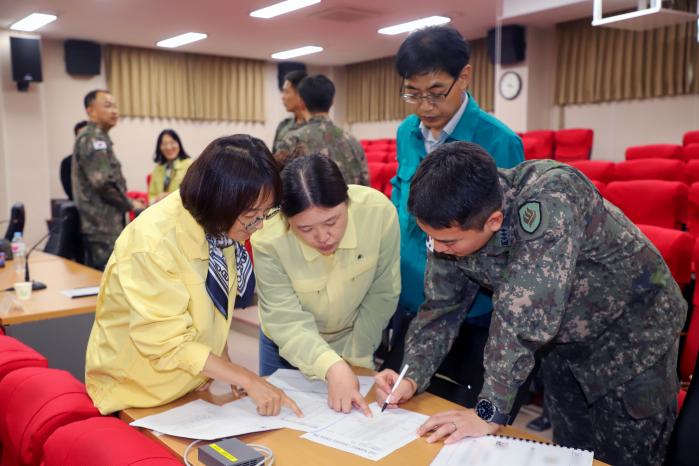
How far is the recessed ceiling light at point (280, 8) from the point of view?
677 centimetres

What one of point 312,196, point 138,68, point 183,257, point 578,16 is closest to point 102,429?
point 183,257

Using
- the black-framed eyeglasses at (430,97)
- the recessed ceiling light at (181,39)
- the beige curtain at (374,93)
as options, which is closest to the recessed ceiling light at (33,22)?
the recessed ceiling light at (181,39)

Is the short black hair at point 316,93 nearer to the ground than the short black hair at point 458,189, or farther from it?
farther from it

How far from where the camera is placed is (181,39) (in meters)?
8.71

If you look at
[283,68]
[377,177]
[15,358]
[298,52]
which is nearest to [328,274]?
[15,358]

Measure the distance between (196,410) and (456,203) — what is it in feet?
2.43

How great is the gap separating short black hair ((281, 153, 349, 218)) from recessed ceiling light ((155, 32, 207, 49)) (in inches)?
295

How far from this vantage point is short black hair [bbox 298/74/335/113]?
3.40 metres

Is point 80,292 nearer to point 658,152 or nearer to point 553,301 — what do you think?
point 553,301

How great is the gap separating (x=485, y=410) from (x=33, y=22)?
26.9 feet

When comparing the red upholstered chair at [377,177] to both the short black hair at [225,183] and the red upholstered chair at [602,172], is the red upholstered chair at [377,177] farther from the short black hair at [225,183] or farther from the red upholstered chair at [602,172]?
the short black hair at [225,183]

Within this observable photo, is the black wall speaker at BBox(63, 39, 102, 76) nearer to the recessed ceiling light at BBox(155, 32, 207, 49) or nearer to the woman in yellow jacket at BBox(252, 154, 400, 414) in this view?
the recessed ceiling light at BBox(155, 32, 207, 49)

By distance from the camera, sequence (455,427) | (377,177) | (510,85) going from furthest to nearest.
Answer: (510,85)
(377,177)
(455,427)

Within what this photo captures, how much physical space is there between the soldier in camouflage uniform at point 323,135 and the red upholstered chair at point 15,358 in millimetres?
1928
